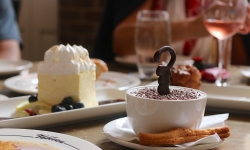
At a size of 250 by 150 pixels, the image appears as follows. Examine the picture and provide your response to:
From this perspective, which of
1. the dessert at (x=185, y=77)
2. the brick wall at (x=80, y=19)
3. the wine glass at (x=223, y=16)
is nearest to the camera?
the dessert at (x=185, y=77)

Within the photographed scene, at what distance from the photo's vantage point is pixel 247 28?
167cm

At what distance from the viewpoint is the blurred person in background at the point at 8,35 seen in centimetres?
220

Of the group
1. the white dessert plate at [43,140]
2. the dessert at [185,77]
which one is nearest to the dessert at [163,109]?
the white dessert plate at [43,140]

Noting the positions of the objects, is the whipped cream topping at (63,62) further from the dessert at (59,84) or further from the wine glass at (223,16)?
the wine glass at (223,16)

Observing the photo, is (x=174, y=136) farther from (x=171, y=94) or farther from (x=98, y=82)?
(x=98, y=82)

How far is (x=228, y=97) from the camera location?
1.09 m

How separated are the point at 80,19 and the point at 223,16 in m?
2.22

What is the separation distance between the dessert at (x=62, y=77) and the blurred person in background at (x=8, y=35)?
134 centimetres

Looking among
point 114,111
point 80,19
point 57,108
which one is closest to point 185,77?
point 114,111

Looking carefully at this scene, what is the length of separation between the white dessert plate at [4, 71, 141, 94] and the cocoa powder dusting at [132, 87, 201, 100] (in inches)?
17.3

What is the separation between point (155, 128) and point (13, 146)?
8.8 inches

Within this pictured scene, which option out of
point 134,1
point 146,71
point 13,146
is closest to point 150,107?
point 13,146

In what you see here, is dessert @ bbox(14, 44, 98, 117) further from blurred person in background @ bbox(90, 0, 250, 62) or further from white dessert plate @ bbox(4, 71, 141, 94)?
blurred person in background @ bbox(90, 0, 250, 62)

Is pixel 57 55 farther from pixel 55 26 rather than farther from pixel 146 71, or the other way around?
pixel 55 26
